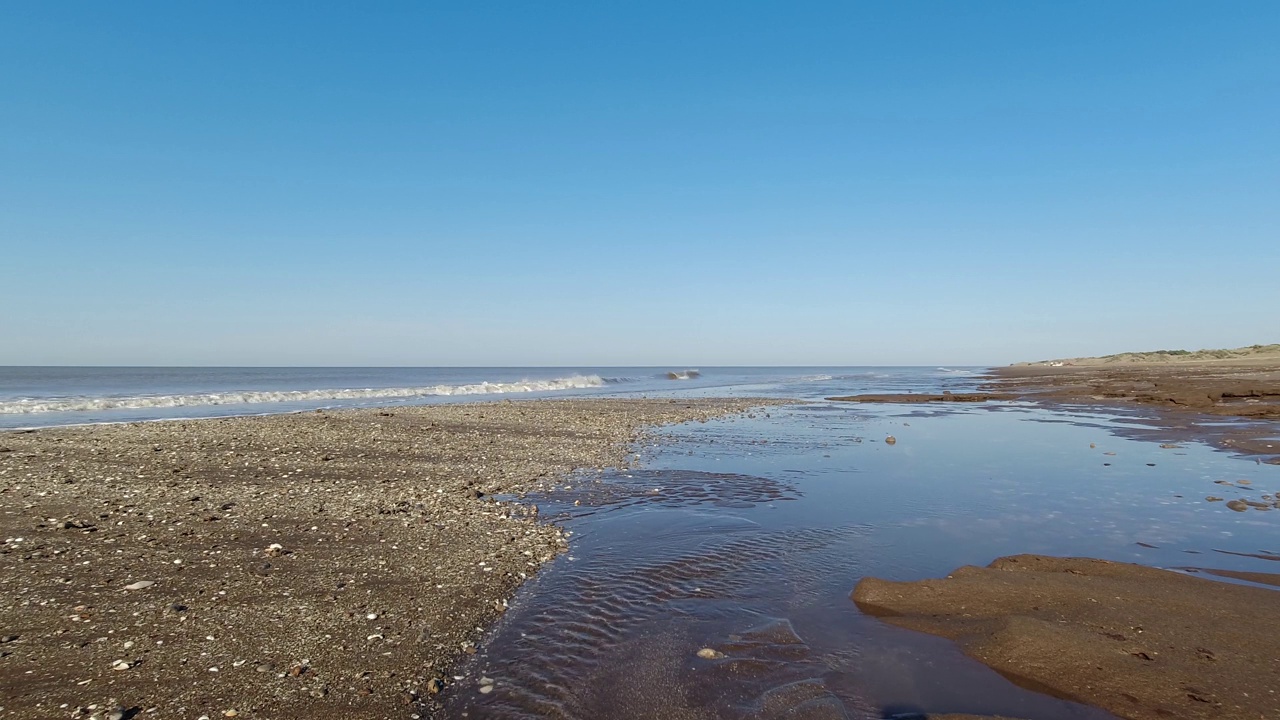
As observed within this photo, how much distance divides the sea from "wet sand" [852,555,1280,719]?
329 millimetres

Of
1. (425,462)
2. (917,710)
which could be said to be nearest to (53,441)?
(425,462)

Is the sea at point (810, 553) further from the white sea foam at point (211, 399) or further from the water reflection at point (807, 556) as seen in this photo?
the white sea foam at point (211, 399)

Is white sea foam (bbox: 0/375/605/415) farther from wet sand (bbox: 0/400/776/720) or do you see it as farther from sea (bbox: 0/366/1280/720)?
sea (bbox: 0/366/1280/720)

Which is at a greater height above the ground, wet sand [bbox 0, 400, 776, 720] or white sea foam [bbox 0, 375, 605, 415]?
white sea foam [bbox 0, 375, 605, 415]

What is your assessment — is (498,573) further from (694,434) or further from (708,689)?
(694,434)

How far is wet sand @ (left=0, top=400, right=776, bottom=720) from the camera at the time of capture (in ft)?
16.0

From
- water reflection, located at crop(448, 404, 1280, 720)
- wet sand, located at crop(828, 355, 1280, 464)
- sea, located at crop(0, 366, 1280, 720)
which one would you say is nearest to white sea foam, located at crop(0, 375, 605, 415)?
sea, located at crop(0, 366, 1280, 720)

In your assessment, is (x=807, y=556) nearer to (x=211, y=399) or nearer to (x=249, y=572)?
(x=249, y=572)

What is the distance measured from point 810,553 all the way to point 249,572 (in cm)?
696

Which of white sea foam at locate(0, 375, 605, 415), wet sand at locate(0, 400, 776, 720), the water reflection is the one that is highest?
white sea foam at locate(0, 375, 605, 415)

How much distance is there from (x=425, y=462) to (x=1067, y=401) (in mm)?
34850

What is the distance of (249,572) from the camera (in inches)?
287

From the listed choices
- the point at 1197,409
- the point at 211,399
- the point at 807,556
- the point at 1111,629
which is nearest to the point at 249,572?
the point at 807,556

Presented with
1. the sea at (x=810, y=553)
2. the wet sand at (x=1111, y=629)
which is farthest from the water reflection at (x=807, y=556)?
the wet sand at (x=1111, y=629)
